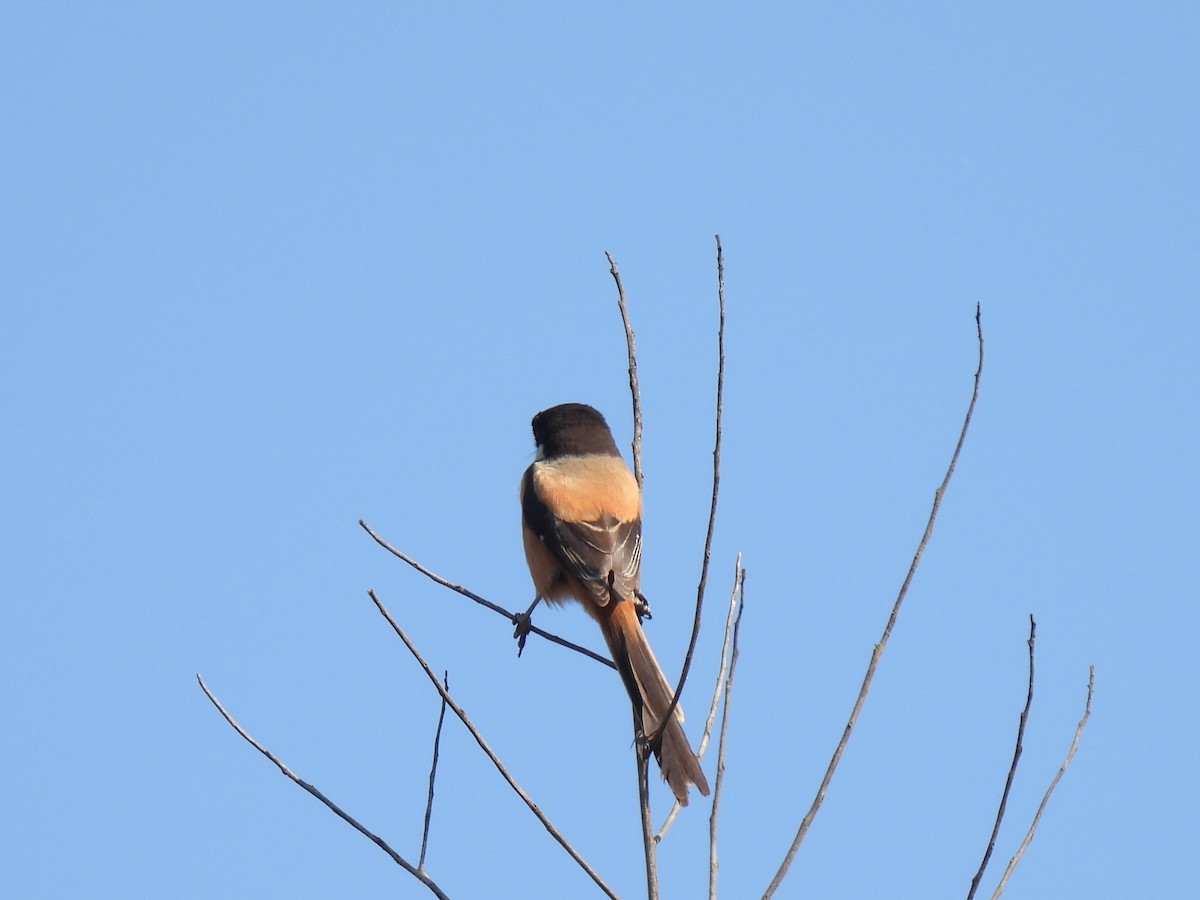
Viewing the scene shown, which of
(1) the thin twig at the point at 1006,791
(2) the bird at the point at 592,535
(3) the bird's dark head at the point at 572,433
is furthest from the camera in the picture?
(3) the bird's dark head at the point at 572,433

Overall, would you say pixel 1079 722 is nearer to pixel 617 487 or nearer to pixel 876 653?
pixel 876 653

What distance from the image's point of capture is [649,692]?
15.7ft

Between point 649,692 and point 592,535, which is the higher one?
point 592,535

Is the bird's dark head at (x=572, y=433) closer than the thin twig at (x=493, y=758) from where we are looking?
No

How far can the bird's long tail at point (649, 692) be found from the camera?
4066 mm

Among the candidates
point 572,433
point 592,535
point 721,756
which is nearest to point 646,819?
point 721,756

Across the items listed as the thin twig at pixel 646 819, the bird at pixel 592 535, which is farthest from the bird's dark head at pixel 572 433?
the thin twig at pixel 646 819

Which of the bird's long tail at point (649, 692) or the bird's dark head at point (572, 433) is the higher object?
the bird's dark head at point (572, 433)

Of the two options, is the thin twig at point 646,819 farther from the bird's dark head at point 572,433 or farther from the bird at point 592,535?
the bird's dark head at point 572,433

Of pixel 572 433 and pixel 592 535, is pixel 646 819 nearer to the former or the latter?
pixel 592 535

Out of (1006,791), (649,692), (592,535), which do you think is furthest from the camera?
(592,535)

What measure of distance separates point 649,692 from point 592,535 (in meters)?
1.25

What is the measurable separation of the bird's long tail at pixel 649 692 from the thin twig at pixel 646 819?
0.18m

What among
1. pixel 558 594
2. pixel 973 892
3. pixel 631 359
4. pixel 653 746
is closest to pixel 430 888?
pixel 653 746
